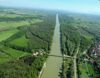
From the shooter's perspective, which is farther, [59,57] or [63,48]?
[63,48]

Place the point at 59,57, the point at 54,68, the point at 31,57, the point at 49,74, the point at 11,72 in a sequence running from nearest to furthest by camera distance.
Answer: the point at 11,72 → the point at 49,74 → the point at 54,68 → the point at 31,57 → the point at 59,57

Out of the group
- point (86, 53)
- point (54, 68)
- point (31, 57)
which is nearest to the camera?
point (54, 68)

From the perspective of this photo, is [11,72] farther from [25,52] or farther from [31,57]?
[25,52]

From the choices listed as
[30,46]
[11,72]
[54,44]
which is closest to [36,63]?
[11,72]

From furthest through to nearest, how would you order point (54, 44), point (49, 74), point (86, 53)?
1. point (54, 44)
2. point (86, 53)
3. point (49, 74)

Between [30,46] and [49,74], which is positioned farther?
[30,46]

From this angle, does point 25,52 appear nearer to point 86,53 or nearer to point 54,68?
point 54,68

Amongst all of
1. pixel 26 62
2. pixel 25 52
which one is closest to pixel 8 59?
pixel 26 62

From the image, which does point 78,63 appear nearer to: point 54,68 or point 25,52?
point 54,68

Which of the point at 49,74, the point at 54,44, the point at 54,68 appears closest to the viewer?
the point at 49,74
